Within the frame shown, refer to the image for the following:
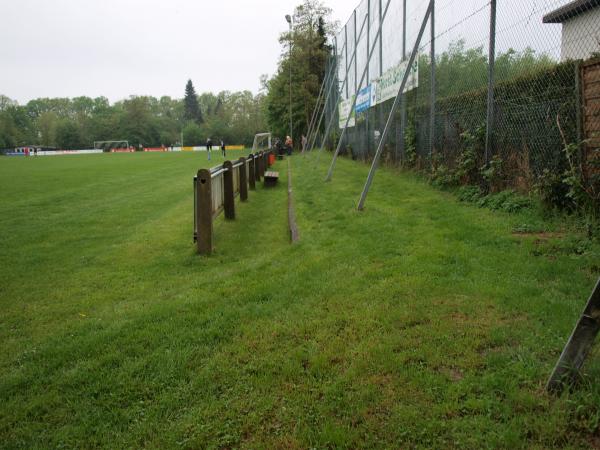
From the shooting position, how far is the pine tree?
438 feet

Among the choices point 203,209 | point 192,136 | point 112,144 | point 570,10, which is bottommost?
point 203,209

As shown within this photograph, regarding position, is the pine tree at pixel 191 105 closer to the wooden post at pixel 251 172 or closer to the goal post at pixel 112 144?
the goal post at pixel 112 144

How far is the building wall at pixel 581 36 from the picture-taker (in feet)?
16.5

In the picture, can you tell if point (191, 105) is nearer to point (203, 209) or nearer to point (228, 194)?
point (228, 194)

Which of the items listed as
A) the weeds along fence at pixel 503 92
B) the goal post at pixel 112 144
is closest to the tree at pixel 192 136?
the goal post at pixel 112 144

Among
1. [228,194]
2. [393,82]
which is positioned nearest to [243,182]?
[228,194]

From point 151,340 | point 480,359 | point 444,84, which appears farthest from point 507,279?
point 444,84

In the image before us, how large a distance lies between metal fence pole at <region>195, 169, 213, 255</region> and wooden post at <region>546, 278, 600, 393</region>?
4211 mm

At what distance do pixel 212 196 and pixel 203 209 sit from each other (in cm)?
89

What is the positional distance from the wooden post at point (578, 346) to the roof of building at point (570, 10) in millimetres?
4353

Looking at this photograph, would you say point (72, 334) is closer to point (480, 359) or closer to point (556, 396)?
point (480, 359)

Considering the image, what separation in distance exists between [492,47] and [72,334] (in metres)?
6.62

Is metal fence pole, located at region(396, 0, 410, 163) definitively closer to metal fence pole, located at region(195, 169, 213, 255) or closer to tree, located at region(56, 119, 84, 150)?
metal fence pole, located at region(195, 169, 213, 255)

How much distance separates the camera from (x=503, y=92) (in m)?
6.57
